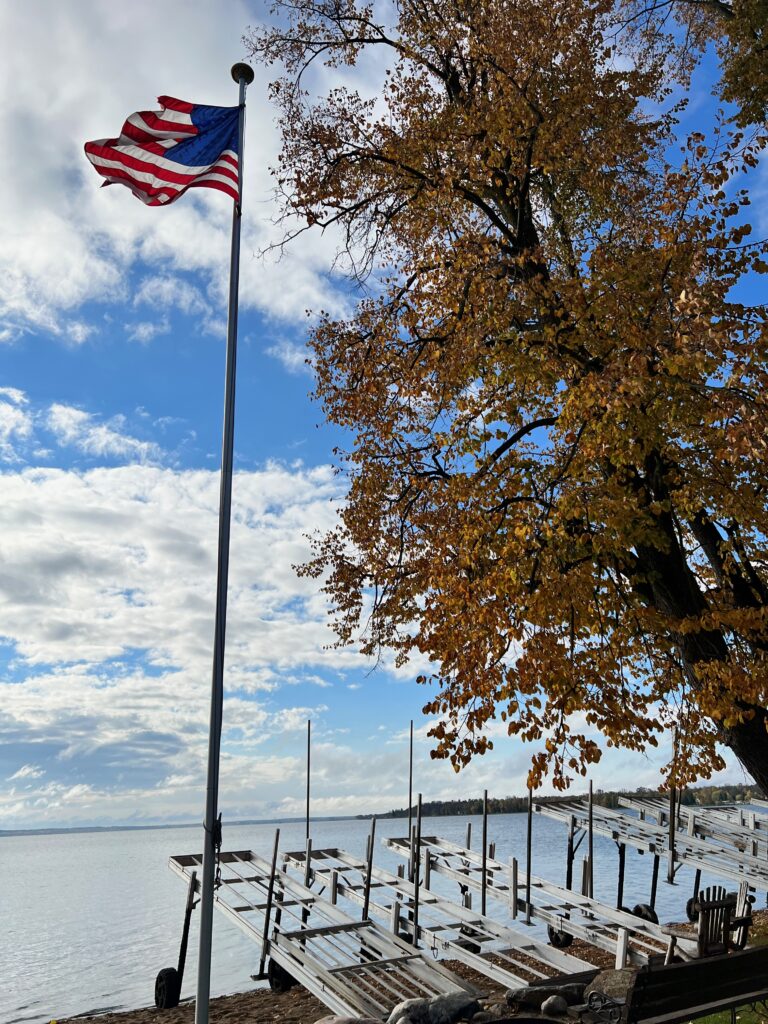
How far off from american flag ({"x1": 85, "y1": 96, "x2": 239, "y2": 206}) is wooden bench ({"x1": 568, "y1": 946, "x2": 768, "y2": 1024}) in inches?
367

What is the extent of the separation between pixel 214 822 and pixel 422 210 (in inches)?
379

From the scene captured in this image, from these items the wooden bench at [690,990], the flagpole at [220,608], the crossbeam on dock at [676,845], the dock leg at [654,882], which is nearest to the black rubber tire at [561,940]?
the crossbeam on dock at [676,845]

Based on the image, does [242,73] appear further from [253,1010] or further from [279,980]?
[279,980]

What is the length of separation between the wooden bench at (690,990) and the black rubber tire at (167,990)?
38.4 ft

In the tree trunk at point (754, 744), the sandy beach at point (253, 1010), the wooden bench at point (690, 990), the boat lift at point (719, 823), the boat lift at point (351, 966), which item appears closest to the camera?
the wooden bench at point (690, 990)

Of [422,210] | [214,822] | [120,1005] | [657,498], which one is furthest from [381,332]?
[120,1005]

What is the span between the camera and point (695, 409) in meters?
9.55

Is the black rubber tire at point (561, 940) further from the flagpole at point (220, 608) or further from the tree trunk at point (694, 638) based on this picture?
the flagpole at point (220, 608)

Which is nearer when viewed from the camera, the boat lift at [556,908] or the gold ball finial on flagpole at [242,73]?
the gold ball finial on flagpole at [242,73]

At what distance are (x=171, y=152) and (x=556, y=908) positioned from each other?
55.6ft

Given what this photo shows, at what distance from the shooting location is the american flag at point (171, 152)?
30.4 feet

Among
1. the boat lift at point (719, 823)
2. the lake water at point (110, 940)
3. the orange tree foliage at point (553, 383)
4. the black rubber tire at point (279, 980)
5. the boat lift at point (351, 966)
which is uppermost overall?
the orange tree foliage at point (553, 383)

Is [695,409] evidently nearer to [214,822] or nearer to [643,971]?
[643,971]

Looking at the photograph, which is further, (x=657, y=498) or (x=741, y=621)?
(x=657, y=498)
